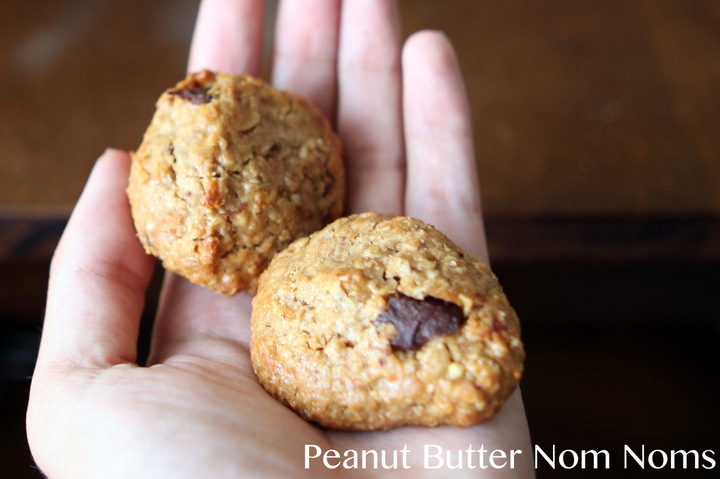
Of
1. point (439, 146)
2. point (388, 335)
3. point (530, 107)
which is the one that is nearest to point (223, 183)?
point (388, 335)

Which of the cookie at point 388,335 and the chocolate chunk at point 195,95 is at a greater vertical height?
the chocolate chunk at point 195,95

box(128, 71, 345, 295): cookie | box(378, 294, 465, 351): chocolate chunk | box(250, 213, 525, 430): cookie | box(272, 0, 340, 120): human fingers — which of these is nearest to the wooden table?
box(272, 0, 340, 120): human fingers

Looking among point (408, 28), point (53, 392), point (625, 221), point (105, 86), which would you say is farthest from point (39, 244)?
point (625, 221)

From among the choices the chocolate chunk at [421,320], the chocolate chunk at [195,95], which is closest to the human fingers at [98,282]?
the chocolate chunk at [195,95]

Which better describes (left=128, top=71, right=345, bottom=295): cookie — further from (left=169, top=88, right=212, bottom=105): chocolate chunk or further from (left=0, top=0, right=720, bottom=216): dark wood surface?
(left=0, top=0, right=720, bottom=216): dark wood surface

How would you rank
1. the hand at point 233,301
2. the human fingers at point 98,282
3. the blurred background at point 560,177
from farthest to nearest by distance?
the blurred background at point 560,177, the human fingers at point 98,282, the hand at point 233,301

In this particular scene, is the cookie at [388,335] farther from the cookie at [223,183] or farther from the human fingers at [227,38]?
the human fingers at [227,38]
